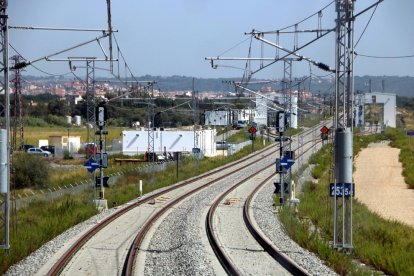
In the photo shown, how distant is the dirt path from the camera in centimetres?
3397

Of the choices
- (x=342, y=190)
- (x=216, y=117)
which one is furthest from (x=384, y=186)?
(x=216, y=117)

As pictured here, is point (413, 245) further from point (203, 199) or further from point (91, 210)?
point (203, 199)

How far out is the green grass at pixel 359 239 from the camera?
1497 cm

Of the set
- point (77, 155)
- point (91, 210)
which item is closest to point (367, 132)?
point (77, 155)

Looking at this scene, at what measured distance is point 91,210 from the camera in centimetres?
2691

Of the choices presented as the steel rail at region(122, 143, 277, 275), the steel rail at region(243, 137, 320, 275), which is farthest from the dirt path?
the steel rail at region(122, 143, 277, 275)

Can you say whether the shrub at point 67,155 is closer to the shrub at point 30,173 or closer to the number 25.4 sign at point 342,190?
the shrub at point 30,173

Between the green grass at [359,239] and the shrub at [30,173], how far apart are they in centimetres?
2379

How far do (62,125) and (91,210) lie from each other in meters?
106

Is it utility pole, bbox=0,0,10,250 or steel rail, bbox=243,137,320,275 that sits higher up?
utility pole, bbox=0,0,10,250

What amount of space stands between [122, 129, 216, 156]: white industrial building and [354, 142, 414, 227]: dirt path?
16.6 m

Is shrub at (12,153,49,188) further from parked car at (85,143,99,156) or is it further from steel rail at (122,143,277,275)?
steel rail at (122,143,277,275)

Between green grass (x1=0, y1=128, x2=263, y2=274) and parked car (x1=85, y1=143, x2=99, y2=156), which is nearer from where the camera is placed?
green grass (x1=0, y1=128, x2=263, y2=274)

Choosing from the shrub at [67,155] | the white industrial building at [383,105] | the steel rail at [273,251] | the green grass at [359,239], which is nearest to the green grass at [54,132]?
the shrub at [67,155]
